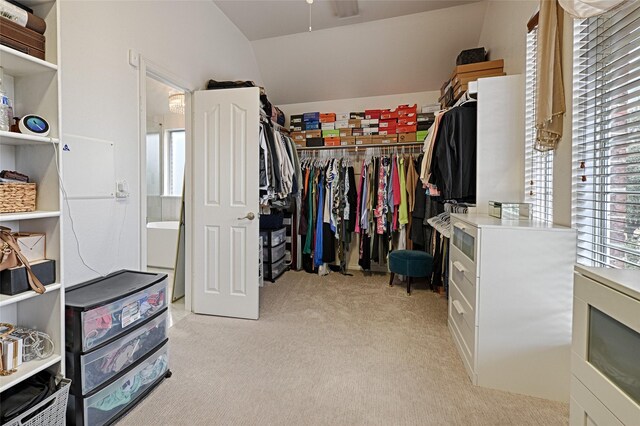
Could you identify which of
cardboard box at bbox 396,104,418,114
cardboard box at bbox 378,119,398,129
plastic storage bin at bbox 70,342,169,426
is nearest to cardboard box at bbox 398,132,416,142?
cardboard box at bbox 378,119,398,129

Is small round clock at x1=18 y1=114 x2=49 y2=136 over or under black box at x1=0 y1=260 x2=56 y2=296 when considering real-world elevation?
over

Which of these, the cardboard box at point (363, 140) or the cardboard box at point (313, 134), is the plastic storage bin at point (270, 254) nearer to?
the cardboard box at point (313, 134)

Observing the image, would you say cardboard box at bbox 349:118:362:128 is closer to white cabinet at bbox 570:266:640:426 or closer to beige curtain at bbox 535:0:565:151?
beige curtain at bbox 535:0:565:151

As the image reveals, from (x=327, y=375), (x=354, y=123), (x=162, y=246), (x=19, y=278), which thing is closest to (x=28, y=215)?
(x=19, y=278)

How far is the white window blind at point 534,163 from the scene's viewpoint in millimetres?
1945

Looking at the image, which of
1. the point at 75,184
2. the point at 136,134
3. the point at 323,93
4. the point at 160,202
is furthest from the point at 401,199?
the point at 160,202

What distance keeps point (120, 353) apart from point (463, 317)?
6.49ft

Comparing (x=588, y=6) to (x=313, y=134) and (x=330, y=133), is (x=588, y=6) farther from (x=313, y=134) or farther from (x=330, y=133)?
(x=313, y=134)

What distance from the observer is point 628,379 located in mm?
736

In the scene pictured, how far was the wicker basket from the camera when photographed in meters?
1.12

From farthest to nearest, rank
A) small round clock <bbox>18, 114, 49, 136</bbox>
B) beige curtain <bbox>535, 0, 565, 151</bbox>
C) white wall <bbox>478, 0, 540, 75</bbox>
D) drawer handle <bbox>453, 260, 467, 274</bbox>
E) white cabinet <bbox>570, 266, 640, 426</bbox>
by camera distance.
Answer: white wall <bbox>478, 0, 540, 75</bbox> → drawer handle <bbox>453, 260, 467, 274</bbox> → beige curtain <bbox>535, 0, 565, 151</bbox> → small round clock <bbox>18, 114, 49, 136</bbox> → white cabinet <bbox>570, 266, 640, 426</bbox>

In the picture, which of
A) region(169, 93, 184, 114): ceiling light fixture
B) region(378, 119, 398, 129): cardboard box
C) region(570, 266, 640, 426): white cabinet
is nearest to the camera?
region(570, 266, 640, 426): white cabinet

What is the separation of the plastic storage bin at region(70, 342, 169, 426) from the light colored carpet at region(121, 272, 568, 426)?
0.18 ft

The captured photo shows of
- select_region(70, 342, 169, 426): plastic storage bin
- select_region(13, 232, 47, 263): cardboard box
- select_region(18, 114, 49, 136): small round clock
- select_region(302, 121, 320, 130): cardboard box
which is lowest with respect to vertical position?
select_region(70, 342, 169, 426): plastic storage bin
